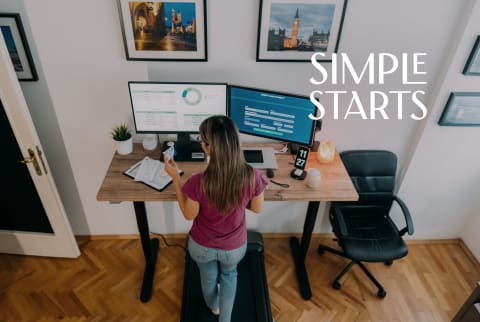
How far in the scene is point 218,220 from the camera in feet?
5.66

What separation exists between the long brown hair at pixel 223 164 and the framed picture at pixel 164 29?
78 centimetres

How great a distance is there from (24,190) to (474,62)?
122 inches

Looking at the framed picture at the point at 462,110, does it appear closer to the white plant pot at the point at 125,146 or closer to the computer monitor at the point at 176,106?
the computer monitor at the point at 176,106

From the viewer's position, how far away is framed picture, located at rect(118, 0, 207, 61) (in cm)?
198

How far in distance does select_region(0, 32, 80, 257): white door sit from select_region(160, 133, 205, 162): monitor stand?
0.80 meters

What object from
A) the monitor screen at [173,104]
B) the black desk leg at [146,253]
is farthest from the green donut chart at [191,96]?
the black desk leg at [146,253]

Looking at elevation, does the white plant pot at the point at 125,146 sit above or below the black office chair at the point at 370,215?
above

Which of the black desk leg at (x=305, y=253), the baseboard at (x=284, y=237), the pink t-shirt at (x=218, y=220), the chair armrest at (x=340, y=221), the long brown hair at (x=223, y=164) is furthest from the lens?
the baseboard at (x=284, y=237)

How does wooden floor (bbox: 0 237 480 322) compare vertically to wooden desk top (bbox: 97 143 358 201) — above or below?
below

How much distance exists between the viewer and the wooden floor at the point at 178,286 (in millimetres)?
2424

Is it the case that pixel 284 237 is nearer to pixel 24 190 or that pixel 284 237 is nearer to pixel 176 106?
pixel 176 106

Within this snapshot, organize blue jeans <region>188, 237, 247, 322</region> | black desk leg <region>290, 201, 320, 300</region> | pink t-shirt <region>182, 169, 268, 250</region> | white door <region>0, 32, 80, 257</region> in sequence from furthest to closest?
black desk leg <region>290, 201, 320, 300</region> → white door <region>0, 32, 80, 257</region> → blue jeans <region>188, 237, 247, 322</region> → pink t-shirt <region>182, 169, 268, 250</region>

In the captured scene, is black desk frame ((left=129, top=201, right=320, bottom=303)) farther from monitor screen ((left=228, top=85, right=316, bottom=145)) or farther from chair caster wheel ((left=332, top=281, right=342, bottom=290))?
monitor screen ((left=228, top=85, right=316, bottom=145))

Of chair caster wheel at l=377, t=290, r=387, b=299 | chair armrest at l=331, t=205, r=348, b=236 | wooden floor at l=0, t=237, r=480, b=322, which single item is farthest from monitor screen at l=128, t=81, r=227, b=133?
chair caster wheel at l=377, t=290, r=387, b=299
